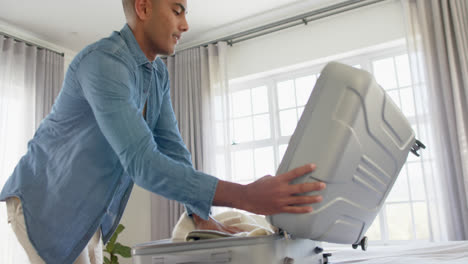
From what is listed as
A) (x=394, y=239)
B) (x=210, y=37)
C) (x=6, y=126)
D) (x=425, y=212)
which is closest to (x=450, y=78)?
(x=425, y=212)

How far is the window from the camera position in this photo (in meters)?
3.45

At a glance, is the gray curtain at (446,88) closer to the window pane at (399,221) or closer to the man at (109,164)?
the window pane at (399,221)

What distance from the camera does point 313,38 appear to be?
3957 mm

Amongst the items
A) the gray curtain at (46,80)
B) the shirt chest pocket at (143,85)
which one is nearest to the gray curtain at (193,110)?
the gray curtain at (46,80)

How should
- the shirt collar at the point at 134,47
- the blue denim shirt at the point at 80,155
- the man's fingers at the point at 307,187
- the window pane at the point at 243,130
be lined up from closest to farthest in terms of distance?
the man's fingers at the point at 307,187 < the blue denim shirt at the point at 80,155 < the shirt collar at the point at 134,47 < the window pane at the point at 243,130

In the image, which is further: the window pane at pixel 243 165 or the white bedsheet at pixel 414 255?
the window pane at pixel 243 165

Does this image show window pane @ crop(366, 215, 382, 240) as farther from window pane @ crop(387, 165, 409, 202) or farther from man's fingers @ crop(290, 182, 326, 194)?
man's fingers @ crop(290, 182, 326, 194)

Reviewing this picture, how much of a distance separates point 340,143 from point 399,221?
307 centimetres

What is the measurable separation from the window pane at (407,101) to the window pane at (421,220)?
0.82 m

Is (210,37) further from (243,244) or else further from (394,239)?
(243,244)

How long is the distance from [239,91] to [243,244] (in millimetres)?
3792

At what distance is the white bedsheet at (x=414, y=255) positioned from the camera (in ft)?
4.17

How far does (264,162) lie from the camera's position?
13.9ft

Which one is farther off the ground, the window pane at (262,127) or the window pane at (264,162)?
the window pane at (262,127)
